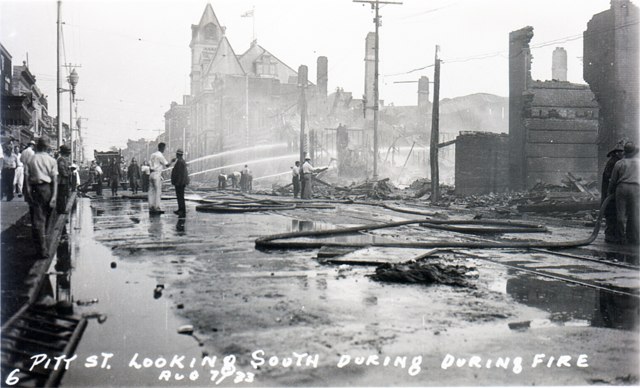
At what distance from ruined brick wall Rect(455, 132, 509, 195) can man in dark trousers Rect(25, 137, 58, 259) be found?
903 inches

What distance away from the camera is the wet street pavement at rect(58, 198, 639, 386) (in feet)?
11.7

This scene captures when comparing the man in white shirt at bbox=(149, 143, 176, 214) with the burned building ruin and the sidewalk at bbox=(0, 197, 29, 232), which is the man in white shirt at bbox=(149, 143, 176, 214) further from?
the burned building ruin

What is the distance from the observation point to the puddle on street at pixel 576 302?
15.9 ft

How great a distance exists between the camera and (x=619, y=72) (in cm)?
2222

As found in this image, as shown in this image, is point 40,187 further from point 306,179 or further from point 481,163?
point 481,163

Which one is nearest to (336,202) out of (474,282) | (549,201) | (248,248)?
(549,201)

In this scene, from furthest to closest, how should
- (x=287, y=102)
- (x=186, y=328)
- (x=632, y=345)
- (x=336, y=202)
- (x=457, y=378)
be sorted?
(x=287, y=102), (x=336, y=202), (x=186, y=328), (x=632, y=345), (x=457, y=378)

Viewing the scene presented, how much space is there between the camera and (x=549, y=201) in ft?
64.6

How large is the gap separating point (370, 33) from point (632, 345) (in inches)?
1937

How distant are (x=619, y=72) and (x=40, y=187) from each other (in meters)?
21.6

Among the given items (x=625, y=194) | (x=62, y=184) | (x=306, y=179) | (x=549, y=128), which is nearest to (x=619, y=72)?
(x=549, y=128)

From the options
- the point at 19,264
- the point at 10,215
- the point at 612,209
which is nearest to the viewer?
the point at 19,264

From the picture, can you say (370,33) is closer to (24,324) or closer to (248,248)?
(248,248)

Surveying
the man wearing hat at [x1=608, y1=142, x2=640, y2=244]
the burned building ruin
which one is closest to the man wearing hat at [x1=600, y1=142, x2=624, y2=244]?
the man wearing hat at [x1=608, y1=142, x2=640, y2=244]
